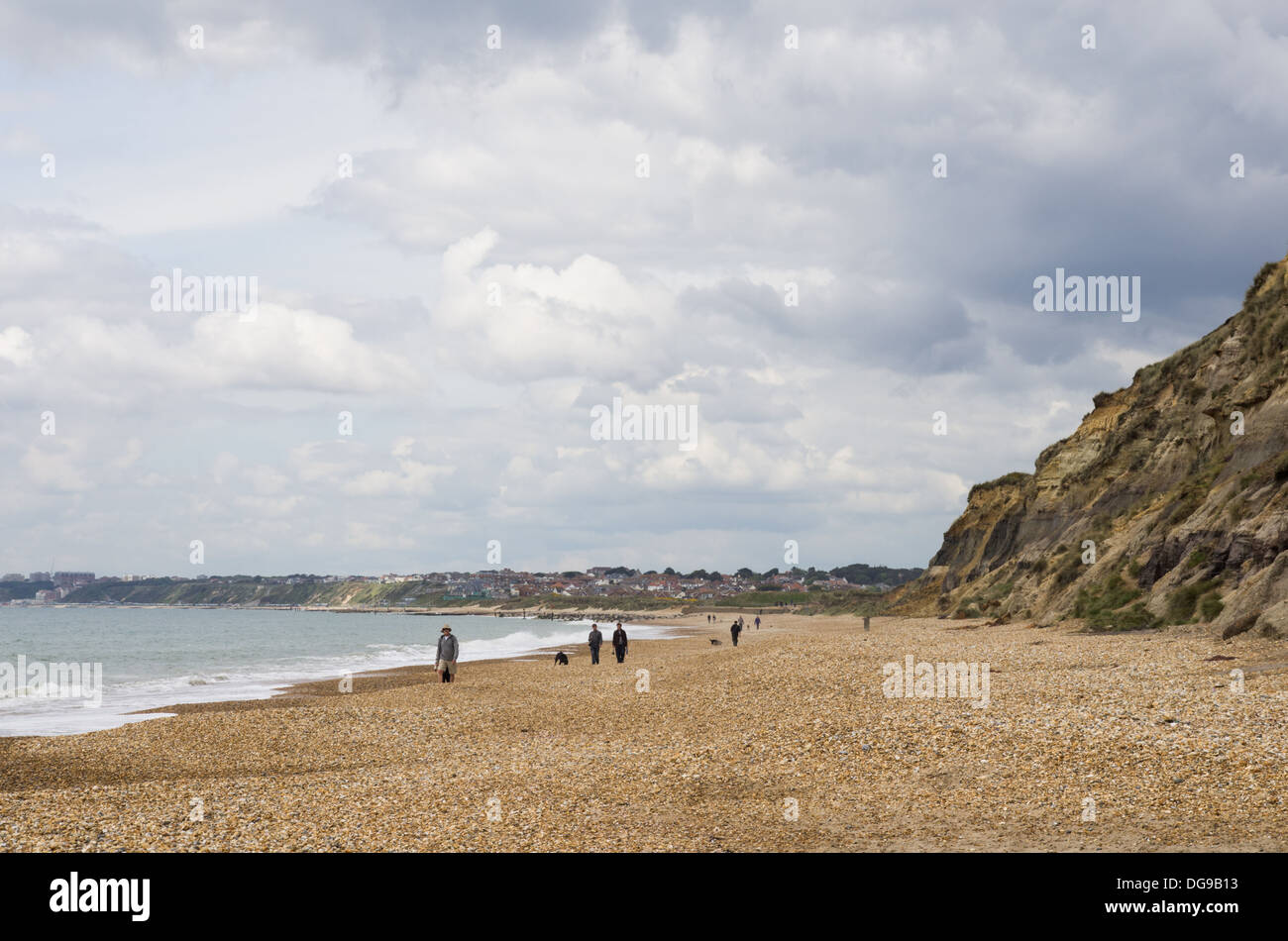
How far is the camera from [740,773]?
1279 centimetres

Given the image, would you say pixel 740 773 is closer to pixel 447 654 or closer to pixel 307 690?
pixel 447 654

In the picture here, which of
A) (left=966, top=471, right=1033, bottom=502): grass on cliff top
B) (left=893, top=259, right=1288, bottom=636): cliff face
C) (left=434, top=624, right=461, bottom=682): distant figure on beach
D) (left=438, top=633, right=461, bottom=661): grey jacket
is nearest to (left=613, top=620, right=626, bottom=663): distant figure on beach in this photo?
(left=434, top=624, right=461, bottom=682): distant figure on beach

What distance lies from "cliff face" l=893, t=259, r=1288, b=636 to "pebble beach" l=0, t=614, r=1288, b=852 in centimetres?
552

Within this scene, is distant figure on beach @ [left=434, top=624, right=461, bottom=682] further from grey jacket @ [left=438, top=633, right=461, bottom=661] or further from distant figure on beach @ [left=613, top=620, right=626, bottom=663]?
distant figure on beach @ [left=613, top=620, right=626, bottom=663]

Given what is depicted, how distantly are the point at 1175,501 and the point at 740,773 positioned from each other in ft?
96.9

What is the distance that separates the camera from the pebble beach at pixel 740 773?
9.67 m

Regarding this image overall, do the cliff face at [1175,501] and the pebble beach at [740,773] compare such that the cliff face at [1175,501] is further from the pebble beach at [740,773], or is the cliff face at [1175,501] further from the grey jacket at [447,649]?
the grey jacket at [447,649]

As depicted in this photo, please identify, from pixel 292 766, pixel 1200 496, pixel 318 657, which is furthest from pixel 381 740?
pixel 318 657

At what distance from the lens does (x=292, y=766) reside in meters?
16.9

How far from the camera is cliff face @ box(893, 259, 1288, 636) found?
26625 millimetres

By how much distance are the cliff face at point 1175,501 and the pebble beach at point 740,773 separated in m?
5.52

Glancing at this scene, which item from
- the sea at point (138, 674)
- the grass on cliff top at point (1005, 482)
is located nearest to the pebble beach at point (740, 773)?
the sea at point (138, 674)

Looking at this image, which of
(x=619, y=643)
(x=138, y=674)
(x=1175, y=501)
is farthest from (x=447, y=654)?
(x=1175, y=501)
